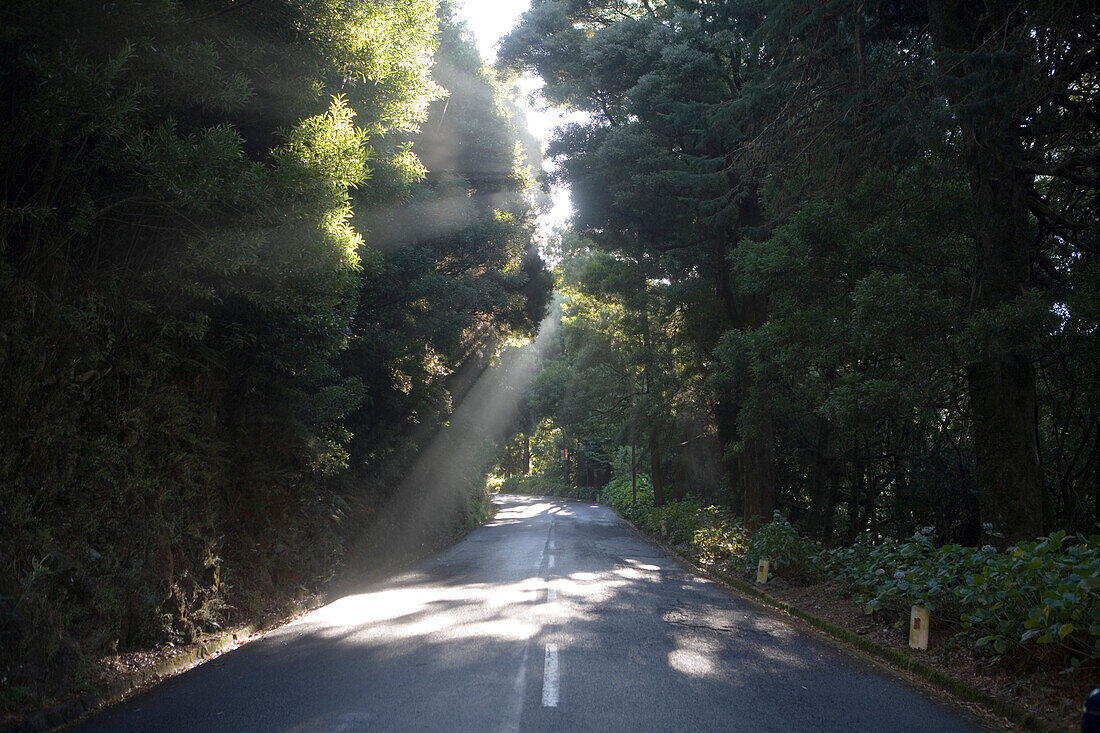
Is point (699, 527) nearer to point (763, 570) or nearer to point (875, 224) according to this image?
point (763, 570)

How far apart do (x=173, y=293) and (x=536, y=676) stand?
17.3ft

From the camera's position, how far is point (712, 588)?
1341 centimetres

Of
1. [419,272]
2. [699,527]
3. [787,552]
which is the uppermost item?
[419,272]

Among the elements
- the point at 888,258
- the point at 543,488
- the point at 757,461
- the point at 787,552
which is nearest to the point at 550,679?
the point at 888,258

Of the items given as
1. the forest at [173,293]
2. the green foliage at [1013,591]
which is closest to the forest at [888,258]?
the green foliage at [1013,591]

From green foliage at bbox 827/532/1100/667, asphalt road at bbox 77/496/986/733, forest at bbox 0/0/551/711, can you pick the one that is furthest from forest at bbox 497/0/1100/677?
forest at bbox 0/0/551/711

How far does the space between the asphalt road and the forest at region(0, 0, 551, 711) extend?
1.14 m

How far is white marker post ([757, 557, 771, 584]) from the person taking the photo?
13273 mm

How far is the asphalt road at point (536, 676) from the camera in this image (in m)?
5.42

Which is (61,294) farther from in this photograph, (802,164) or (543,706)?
(802,164)

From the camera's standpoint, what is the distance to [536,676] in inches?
253

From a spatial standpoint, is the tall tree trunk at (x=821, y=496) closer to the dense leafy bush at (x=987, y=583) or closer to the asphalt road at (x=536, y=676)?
the dense leafy bush at (x=987, y=583)

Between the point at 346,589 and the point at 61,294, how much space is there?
8781 mm

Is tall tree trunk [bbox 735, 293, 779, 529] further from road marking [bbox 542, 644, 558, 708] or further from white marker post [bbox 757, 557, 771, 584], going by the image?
road marking [bbox 542, 644, 558, 708]
